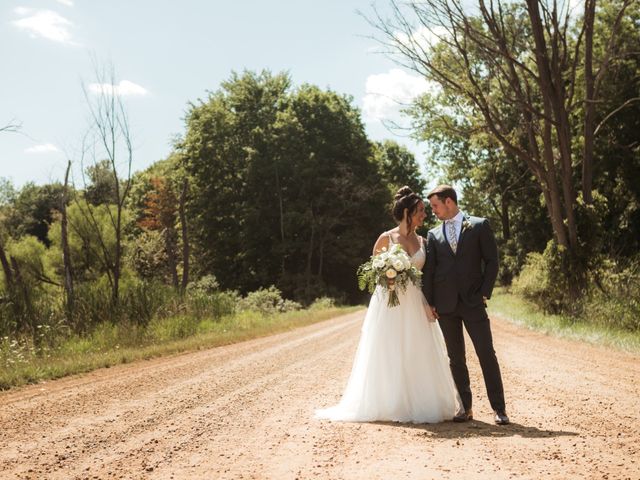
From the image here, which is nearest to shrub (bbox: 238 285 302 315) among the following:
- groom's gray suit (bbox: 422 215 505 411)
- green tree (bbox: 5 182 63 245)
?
groom's gray suit (bbox: 422 215 505 411)

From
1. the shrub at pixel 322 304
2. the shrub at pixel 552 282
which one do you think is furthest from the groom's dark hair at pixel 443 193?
the shrub at pixel 322 304

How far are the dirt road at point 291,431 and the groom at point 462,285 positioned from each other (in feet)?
1.61

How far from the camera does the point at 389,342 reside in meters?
6.69

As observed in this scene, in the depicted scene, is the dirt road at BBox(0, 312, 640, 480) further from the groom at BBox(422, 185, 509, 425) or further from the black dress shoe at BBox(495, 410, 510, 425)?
the groom at BBox(422, 185, 509, 425)

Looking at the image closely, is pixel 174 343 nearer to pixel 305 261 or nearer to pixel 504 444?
pixel 504 444

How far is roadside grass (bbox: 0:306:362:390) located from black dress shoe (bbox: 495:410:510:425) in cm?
716

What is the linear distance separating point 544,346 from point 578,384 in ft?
18.2

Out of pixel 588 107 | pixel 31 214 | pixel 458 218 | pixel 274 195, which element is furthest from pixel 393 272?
pixel 31 214

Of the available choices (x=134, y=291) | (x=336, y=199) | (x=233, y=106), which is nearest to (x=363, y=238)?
(x=336, y=199)

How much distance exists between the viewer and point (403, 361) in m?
6.57

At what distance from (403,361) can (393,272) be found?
925mm

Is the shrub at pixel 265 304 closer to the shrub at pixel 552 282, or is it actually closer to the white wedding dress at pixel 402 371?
the shrub at pixel 552 282

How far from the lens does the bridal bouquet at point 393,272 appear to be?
6.63 meters

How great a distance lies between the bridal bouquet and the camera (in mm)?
6633
